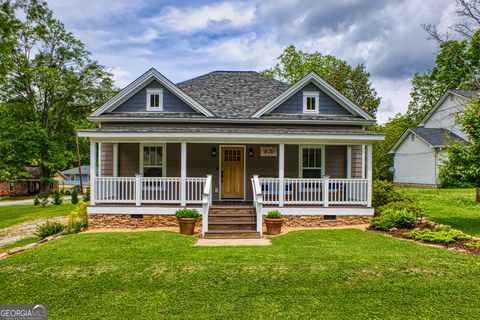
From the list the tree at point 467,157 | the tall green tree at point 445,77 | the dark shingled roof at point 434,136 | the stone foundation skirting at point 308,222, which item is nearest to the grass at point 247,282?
the stone foundation skirting at point 308,222

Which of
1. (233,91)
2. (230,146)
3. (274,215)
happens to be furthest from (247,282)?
(233,91)

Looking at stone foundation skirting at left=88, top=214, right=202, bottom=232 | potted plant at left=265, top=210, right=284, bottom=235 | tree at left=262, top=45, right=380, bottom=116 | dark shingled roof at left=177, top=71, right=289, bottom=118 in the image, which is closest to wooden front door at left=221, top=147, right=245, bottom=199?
dark shingled roof at left=177, top=71, right=289, bottom=118

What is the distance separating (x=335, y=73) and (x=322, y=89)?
20.6 meters

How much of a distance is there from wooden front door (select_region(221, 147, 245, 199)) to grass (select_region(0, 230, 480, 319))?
5216 mm

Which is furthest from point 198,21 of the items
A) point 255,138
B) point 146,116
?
point 255,138

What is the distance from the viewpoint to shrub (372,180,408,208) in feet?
37.9

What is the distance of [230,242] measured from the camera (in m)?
8.78

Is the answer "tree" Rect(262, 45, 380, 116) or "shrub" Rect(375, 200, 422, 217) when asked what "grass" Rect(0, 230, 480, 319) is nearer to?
"shrub" Rect(375, 200, 422, 217)

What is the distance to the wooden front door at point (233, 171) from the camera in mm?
13016

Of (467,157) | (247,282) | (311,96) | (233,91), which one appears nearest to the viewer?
(247,282)

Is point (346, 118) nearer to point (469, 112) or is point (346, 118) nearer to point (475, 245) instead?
point (469, 112)

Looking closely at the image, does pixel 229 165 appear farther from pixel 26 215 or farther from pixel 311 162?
pixel 26 215

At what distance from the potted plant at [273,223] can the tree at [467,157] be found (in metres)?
5.64

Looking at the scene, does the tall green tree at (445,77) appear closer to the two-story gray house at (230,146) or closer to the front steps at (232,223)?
the two-story gray house at (230,146)
